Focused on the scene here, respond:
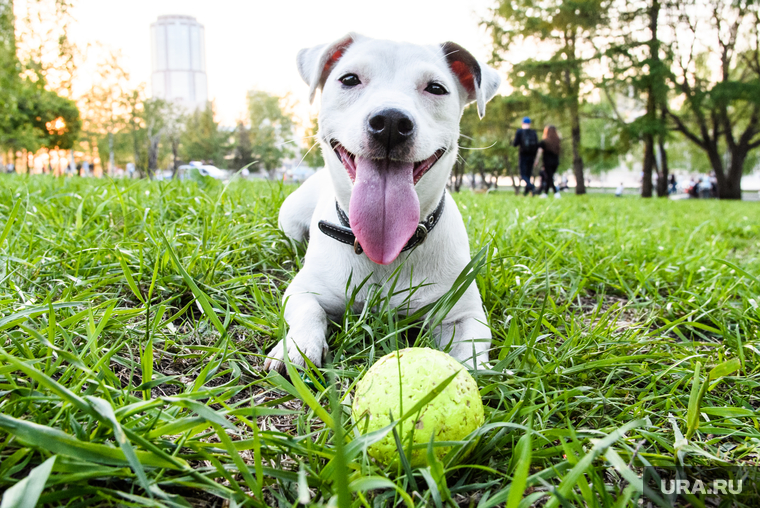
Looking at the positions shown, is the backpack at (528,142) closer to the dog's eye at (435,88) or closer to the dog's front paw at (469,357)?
the dog's eye at (435,88)

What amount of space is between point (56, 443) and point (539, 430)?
1.20 meters

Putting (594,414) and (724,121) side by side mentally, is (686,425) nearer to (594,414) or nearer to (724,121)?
(594,414)

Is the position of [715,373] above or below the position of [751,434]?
above

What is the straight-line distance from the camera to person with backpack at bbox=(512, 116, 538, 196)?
12386mm

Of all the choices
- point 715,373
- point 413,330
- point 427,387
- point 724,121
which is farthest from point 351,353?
point 724,121

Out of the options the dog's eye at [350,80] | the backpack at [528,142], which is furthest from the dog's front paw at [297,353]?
the backpack at [528,142]

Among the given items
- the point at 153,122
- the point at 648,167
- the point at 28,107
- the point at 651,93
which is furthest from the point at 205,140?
the point at 651,93

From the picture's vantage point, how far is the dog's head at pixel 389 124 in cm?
202

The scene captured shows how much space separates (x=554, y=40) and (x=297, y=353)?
76.3 ft

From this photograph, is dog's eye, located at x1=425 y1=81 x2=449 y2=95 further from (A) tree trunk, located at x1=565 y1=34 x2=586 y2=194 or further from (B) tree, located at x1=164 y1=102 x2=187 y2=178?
(B) tree, located at x1=164 y1=102 x2=187 y2=178

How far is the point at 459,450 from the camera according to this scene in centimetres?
115

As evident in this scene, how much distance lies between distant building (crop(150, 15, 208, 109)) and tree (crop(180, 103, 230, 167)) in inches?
2440

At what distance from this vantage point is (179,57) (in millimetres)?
115000

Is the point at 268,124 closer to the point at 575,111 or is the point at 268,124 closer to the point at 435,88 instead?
the point at 575,111
